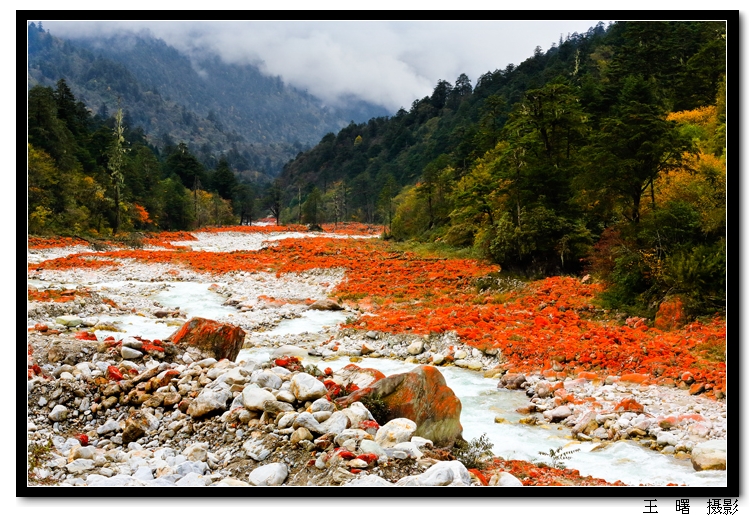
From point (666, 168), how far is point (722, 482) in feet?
44.9

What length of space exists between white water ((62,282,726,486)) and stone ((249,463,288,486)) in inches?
121

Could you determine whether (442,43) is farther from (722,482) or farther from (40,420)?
(40,420)

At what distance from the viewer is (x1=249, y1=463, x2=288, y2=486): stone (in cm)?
478

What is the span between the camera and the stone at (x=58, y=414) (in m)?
5.91

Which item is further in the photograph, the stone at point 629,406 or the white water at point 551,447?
the stone at point 629,406

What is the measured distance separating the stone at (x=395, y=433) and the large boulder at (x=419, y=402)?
2.03ft

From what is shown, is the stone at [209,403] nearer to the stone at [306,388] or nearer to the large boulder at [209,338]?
the stone at [306,388]

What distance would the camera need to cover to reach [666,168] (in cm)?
1633

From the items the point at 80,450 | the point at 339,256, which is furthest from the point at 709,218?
the point at 339,256

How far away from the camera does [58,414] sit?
19.5ft

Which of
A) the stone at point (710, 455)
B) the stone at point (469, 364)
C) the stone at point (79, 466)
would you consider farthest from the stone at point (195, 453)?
the stone at point (469, 364)

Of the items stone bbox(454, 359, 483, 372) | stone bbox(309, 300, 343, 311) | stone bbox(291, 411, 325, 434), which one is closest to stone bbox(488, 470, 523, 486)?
stone bbox(291, 411, 325, 434)

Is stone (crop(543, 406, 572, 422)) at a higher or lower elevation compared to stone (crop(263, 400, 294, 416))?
lower

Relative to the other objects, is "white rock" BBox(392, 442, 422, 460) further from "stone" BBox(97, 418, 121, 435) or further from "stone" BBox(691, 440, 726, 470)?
"stone" BBox(97, 418, 121, 435)
